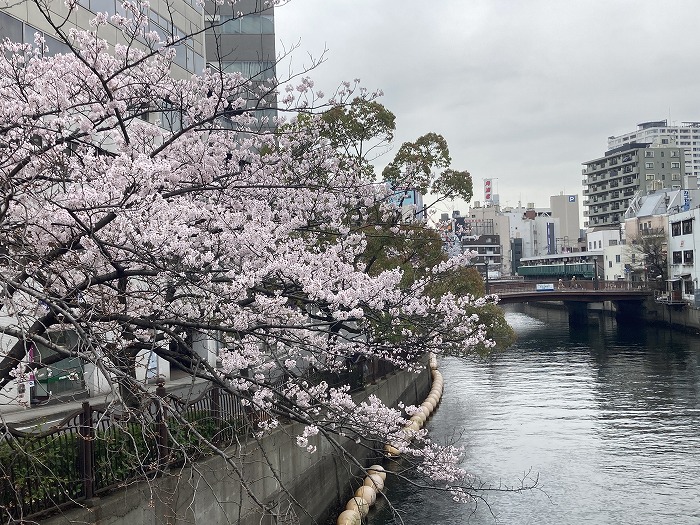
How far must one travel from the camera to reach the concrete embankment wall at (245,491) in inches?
343

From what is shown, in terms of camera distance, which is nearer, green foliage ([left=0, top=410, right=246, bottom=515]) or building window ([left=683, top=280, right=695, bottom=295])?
green foliage ([left=0, top=410, right=246, bottom=515])

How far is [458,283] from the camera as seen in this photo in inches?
1140

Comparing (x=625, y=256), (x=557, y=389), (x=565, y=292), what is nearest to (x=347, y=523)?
(x=557, y=389)

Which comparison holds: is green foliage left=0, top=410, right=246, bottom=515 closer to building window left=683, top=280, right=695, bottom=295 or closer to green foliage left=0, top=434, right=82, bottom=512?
green foliage left=0, top=434, right=82, bottom=512

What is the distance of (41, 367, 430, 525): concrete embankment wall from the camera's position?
870 centimetres

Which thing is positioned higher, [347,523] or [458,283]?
[458,283]

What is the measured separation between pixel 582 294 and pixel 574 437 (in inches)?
1687

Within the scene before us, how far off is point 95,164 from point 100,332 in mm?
2054

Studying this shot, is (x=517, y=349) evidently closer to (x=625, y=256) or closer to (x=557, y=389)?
(x=557, y=389)

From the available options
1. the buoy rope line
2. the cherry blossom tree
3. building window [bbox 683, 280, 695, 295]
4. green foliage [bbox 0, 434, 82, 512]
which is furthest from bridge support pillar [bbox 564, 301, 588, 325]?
green foliage [bbox 0, 434, 82, 512]

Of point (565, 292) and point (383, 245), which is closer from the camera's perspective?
point (383, 245)

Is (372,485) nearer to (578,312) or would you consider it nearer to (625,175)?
(578,312)

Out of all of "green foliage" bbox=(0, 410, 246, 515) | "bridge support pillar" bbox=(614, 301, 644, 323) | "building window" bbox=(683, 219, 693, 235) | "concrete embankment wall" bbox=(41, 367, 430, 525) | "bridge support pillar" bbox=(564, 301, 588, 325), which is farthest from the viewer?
"bridge support pillar" bbox=(564, 301, 588, 325)

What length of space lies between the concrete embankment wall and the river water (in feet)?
5.05
